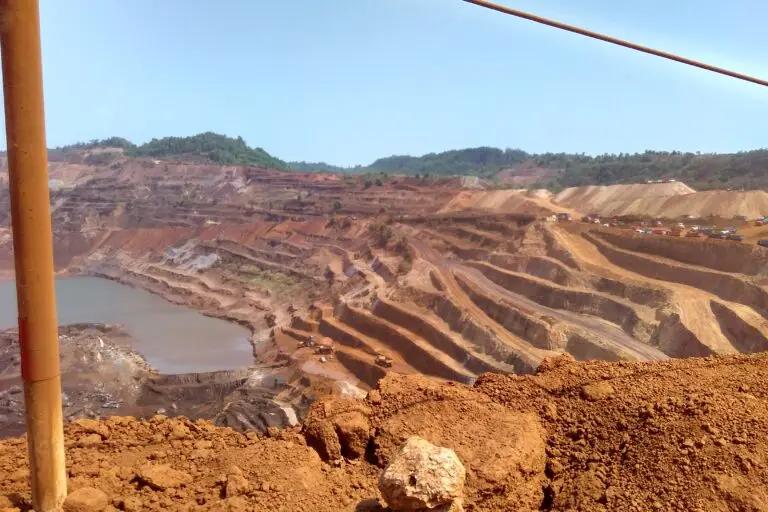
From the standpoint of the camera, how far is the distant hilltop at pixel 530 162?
72.7 meters

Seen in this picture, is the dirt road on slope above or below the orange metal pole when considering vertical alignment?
below

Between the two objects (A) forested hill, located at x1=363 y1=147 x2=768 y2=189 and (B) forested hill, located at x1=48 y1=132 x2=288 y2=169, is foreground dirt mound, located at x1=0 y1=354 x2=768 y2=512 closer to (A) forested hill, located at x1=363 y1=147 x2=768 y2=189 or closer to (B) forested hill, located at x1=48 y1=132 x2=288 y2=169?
(A) forested hill, located at x1=363 y1=147 x2=768 y2=189

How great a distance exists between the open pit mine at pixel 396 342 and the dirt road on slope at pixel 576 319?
23cm

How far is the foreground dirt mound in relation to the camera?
5.37 m

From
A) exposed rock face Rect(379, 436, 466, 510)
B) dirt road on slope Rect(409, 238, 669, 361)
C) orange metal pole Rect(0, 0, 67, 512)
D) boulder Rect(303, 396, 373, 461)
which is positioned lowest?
dirt road on slope Rect(409, 238, 669, 361)

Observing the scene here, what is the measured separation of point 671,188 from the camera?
194 ft

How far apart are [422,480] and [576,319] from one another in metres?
29.4

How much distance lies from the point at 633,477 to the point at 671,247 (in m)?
34.4

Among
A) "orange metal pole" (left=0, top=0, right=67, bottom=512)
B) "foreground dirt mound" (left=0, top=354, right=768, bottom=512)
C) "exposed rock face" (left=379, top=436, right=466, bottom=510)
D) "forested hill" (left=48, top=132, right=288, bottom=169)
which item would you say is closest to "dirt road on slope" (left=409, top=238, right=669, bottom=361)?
"foreground dirt mound" (left=0, top=354, right=768, bottom=512)

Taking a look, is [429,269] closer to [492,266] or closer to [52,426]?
[492,266]

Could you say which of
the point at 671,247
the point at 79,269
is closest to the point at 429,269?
the point at 671,247

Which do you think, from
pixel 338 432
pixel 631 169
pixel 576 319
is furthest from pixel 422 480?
pixel 631 169

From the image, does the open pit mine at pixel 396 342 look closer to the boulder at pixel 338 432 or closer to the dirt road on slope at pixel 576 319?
the boulder at pixel 338 432

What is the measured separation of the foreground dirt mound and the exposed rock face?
27.6 inches
